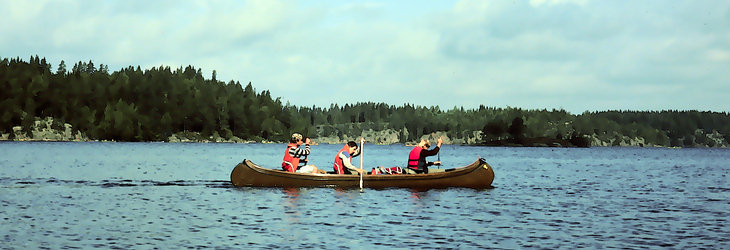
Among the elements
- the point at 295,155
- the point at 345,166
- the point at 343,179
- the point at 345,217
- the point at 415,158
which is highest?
the point at 295,155

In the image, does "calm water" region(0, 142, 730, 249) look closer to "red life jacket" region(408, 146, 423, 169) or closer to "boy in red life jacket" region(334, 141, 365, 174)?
"boy in red life jacket" region(334, 141, 365, 174)

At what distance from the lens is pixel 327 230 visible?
96.9ft

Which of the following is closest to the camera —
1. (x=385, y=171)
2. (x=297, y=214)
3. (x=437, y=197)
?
(x=297, y=214)

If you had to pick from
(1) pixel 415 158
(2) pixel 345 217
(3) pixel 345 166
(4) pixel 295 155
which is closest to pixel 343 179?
(3) pixel 345 166

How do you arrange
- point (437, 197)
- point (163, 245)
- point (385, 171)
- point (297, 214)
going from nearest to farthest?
1. point (163, 245)
2. point (297, 214)
3. point (437, 197)
4. point (385, 171)

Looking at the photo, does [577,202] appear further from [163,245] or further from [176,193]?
[163,245]

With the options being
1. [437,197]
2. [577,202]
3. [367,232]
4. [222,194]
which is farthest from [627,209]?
[222,194]

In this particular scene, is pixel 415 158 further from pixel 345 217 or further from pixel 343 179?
pixel 345 217

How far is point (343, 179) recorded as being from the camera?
4584 centimetres

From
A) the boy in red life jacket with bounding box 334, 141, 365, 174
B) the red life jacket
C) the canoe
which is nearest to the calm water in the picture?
the canoe

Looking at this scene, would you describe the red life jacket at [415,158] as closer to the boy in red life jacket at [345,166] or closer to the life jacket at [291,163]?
the boy in red life jacket at [345,166]

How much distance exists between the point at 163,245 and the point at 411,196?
20.2 meters

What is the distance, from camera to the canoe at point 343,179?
45.6 m

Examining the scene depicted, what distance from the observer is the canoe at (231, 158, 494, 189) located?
45562mm
